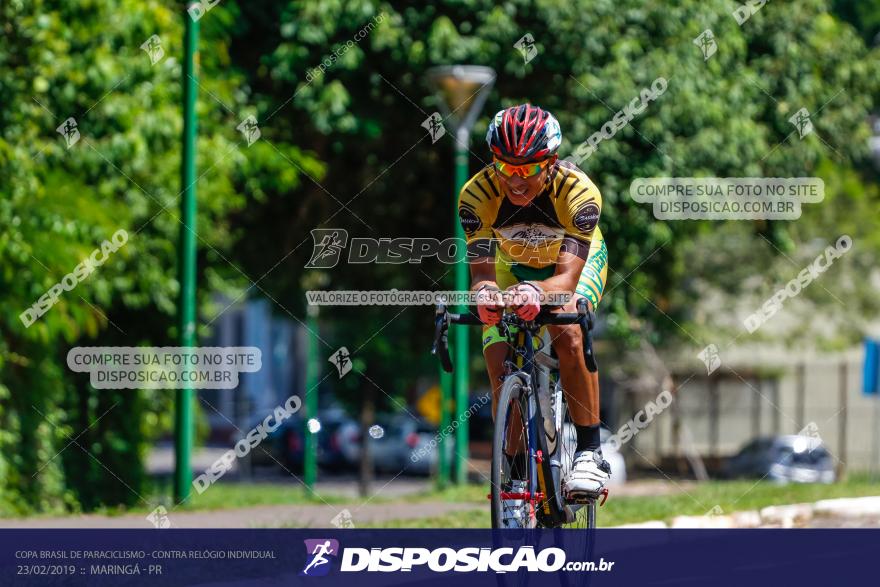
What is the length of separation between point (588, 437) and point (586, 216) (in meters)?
1.12

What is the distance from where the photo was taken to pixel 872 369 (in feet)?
64.8

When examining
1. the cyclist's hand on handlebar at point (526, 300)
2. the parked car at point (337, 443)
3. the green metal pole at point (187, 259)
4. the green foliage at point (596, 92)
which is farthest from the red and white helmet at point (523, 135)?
the parked car at point (337, 443)

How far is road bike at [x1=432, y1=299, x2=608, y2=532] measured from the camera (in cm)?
645

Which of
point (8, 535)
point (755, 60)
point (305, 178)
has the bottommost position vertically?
point (8, 535)

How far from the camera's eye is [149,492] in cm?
1905

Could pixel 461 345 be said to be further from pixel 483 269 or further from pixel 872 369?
pixel 483 269

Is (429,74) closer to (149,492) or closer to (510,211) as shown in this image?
(149,492)

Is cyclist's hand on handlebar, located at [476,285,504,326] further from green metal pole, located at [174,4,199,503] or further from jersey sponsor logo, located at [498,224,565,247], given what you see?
green metal pole, located at [174,4,199,503]

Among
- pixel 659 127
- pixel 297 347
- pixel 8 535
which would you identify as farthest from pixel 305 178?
pixel 297 347

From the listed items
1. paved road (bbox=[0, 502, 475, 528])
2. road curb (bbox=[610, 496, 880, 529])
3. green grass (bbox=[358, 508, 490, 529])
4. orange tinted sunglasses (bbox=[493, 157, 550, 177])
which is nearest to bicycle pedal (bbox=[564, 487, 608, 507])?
orange tinted sunglasses (bbox=[493, 157, 550, 177])

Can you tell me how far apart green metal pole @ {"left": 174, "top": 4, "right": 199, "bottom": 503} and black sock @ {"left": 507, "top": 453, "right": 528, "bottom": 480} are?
643 centimetres

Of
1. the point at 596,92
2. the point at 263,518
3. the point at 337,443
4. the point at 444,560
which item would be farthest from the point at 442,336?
the point at 337,443

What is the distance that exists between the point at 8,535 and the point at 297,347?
4156cm

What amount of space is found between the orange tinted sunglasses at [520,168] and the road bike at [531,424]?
653mm
